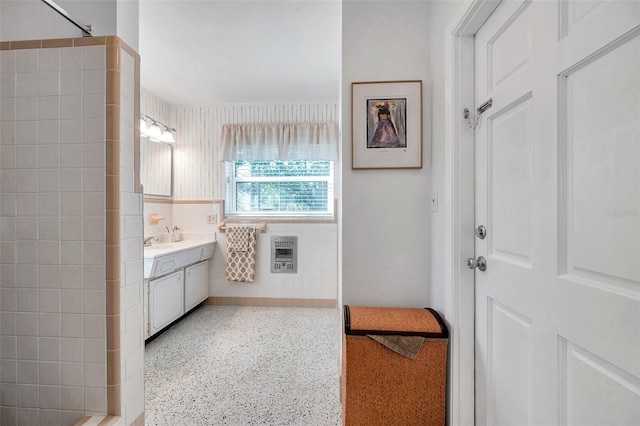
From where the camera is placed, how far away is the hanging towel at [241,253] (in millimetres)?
3244

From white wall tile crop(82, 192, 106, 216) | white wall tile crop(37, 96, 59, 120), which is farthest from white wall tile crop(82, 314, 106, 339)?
Result: white wall tile crop(37, 96, 59, 120)

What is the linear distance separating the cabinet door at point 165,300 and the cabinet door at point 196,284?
0.09 metres

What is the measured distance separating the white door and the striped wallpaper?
2737 millimetres

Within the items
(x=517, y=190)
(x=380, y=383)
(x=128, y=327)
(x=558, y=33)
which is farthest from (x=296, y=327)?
(x=558, y=33)

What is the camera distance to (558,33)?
2.54 ft

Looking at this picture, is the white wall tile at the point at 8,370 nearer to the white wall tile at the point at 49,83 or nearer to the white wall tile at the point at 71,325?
the white wall tile at the point at 71,325

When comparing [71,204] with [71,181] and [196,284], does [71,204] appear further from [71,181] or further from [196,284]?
[196,284]

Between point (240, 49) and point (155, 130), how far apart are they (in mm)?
1401

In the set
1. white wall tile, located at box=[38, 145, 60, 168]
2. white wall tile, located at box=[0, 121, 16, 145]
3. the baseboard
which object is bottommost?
the baseboard

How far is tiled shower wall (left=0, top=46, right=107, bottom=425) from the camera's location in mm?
1129

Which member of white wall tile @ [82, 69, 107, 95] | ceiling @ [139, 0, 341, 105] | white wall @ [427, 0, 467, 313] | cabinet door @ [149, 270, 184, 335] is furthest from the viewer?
cabinet door @ [149, 270, 184, 335]

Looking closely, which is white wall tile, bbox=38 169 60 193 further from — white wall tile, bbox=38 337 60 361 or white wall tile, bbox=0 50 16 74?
white wall tile, bbox=38 337 60 361

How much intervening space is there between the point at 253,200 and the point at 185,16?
6.54ft

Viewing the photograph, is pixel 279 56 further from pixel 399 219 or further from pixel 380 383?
pixel 380 383
